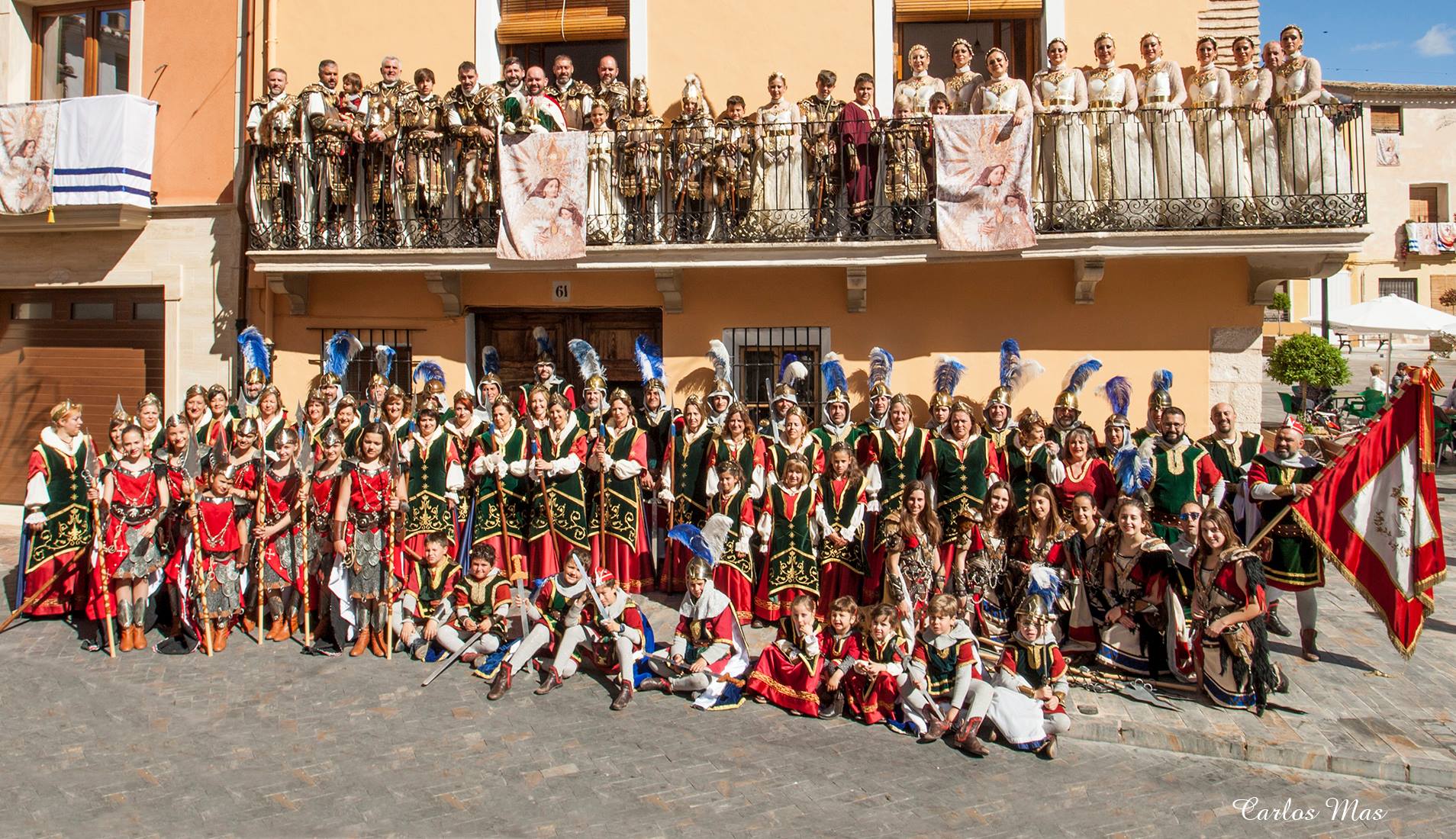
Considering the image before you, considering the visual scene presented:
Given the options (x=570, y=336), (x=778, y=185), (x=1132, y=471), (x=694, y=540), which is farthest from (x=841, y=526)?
(x=570, y=336)

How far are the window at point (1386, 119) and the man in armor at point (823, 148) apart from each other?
37378 millimetres

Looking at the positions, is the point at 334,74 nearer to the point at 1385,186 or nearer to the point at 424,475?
the point at 424,475

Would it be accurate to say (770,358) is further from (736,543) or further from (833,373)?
(736,543)

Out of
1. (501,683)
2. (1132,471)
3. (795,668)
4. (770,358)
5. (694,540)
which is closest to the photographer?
(795,668)

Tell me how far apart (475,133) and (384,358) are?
2.47m

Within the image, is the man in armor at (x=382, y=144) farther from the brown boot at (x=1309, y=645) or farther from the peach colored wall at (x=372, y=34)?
the brown boot at (x=1309, y=645)

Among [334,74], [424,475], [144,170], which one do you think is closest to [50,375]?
[144,170]

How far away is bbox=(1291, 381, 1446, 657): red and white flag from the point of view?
732 centimetres

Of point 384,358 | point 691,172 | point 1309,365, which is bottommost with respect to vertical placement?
point 384,358

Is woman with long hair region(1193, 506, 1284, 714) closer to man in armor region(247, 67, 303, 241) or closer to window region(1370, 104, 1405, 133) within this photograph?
man in armor region(247, 67, 303, 241)

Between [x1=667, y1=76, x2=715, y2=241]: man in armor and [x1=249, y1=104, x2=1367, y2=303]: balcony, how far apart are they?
0.05ft

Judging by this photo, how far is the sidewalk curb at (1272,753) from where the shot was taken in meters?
6.16

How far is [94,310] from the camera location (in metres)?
12.8

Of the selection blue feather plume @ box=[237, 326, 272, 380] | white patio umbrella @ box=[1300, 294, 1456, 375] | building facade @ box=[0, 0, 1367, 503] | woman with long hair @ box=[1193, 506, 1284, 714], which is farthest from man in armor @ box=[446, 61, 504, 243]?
white patio umbrella @ box=[1300, 294, 1456, 375]
